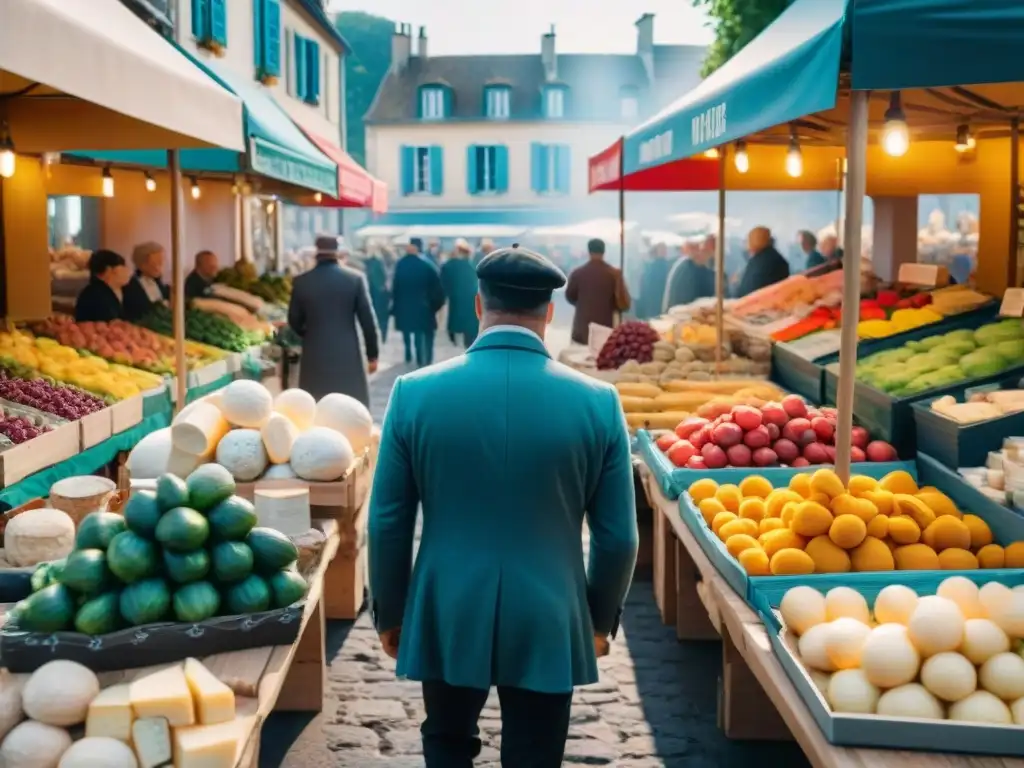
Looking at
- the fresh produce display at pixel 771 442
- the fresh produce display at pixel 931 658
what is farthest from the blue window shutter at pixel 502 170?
the fresh produce display at pixel 931 658

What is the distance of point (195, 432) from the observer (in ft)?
17.0

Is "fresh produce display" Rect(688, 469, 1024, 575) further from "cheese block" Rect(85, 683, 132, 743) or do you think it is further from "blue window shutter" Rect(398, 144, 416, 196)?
"blue window shutter" Rect(398, 144, 416, 196)

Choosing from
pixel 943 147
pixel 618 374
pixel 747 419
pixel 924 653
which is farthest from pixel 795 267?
pixel 924 653

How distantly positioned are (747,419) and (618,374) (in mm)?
2886

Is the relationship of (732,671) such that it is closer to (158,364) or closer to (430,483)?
(430,483)

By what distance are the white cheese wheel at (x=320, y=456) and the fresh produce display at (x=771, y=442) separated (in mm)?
1675

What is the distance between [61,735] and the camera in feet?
10.3

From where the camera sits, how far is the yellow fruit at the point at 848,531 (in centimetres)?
422

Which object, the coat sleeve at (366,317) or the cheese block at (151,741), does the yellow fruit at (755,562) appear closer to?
the cheese block at (151,741)

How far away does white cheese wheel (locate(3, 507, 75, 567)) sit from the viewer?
165 inches

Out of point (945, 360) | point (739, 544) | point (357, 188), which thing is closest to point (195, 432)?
point (739, 544)

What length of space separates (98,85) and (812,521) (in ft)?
9.36

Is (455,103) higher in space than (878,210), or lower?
higher

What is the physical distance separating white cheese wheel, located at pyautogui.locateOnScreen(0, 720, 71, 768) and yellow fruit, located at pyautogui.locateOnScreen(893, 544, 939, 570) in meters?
2.71
